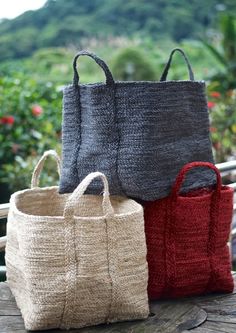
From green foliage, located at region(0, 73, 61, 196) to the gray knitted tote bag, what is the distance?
1.78 m

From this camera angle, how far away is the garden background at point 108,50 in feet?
13.3

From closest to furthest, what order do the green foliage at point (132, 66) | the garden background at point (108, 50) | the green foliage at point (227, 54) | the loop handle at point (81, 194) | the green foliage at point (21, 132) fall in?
1. the loop handle at point (81, 194)
2. the green foliage at point (21, 132)
3. the garden background at point (108, 50)
4. the green foliage at point (227, 54)
5. the green foliage at point (132, 66)

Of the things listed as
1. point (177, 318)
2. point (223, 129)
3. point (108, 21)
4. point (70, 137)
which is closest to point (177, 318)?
point (177, 318)

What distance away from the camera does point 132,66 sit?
30.1 ft

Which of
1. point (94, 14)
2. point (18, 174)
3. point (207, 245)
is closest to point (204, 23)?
point (94, 14)

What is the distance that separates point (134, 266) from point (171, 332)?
0.18m

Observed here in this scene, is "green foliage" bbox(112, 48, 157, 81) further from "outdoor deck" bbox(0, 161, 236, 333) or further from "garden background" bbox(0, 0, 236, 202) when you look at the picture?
"outdoor deck" bbox(0, 161, 236, 333)

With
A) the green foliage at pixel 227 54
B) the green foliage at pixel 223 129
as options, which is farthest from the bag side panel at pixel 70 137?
the green foliage at pixel 227 54

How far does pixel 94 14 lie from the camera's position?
14.2 m

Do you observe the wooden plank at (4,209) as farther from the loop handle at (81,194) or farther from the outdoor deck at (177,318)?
the loop handle at (81,194)

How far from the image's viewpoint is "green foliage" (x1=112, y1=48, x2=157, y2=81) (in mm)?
9117

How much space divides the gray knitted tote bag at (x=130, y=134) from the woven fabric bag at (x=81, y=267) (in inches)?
4.4

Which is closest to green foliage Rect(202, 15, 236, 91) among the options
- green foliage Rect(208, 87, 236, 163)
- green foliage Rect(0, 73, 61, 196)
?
green foliage Rect(208, 87, 236, 163)

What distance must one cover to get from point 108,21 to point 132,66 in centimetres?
521
